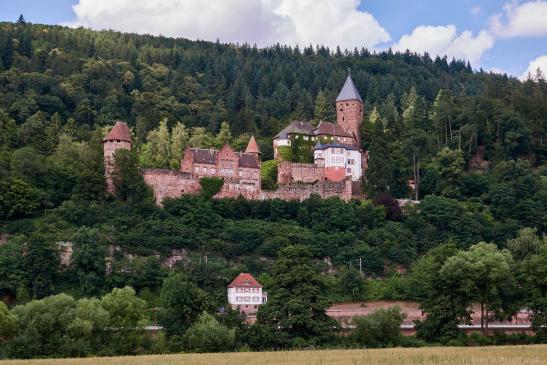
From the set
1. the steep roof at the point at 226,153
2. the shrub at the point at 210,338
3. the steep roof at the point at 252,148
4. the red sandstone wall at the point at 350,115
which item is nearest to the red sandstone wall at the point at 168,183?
the steep roof at the point at 226,153

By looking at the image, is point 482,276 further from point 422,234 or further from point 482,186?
point 482,186

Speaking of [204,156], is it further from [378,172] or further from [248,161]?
[378,172]

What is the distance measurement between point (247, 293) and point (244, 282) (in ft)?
2.71

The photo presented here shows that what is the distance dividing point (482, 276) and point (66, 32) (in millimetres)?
94190

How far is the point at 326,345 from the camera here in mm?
46219

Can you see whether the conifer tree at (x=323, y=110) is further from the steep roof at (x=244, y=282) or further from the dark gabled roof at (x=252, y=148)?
the steep roof at (x=244, y=282)

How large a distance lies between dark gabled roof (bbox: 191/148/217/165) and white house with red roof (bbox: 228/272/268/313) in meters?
14.8

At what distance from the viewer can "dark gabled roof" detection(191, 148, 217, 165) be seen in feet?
244

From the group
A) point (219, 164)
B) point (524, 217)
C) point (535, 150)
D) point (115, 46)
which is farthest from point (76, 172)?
point (115, 46)

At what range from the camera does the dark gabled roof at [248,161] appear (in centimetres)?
7612

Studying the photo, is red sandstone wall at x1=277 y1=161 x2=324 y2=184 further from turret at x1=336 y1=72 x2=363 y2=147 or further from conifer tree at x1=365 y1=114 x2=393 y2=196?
turret at x1=336 y1=72 x2=363 y2=147

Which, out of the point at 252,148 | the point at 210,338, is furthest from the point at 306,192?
the point at 210,338

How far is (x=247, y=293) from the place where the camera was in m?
62.4

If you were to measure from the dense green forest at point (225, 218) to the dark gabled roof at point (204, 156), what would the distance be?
11.8 ft
